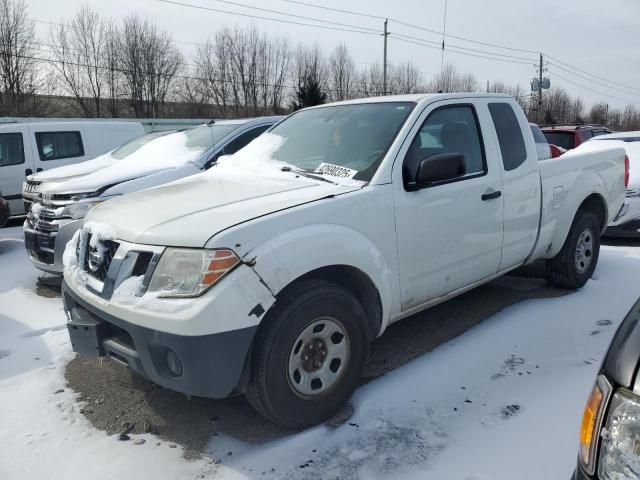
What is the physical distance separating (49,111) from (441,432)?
38498 mm

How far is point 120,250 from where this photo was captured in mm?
2674

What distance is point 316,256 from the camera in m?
2.69

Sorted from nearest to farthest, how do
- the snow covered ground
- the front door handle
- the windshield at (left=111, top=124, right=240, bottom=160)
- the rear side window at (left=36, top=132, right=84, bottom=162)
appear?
the snow covered ground → the front door handle → the windshield at (left=111, top=124, right=240, bottom=160) → the rear side window at (left=36, top=132, right=84, bottom=162)

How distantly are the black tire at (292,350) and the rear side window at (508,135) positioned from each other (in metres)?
1.99

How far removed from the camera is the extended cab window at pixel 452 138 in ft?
11.4

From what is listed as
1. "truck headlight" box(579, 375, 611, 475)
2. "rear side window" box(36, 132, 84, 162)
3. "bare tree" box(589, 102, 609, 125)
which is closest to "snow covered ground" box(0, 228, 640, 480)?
"truck headlight" box(579, 375, 611, 475)

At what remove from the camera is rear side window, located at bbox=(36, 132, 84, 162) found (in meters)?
9.82

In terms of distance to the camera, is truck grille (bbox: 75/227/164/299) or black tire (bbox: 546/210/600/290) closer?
truck grille (bbox: 75/227/164/299)

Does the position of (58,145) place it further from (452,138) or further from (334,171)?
(452,138)

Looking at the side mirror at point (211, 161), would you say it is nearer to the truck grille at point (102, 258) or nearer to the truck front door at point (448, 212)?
the truck front door at point (448, 212)

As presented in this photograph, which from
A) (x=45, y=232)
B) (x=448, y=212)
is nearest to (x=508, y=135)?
(x=448, y=212)

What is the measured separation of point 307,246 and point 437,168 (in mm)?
1051

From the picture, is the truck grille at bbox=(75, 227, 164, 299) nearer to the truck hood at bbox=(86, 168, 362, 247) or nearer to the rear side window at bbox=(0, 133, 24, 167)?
the truck hood at bbox=(86, 168, 362, 247)

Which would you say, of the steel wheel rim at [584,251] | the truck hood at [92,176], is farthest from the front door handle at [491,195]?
the truck hood at [92,176]
